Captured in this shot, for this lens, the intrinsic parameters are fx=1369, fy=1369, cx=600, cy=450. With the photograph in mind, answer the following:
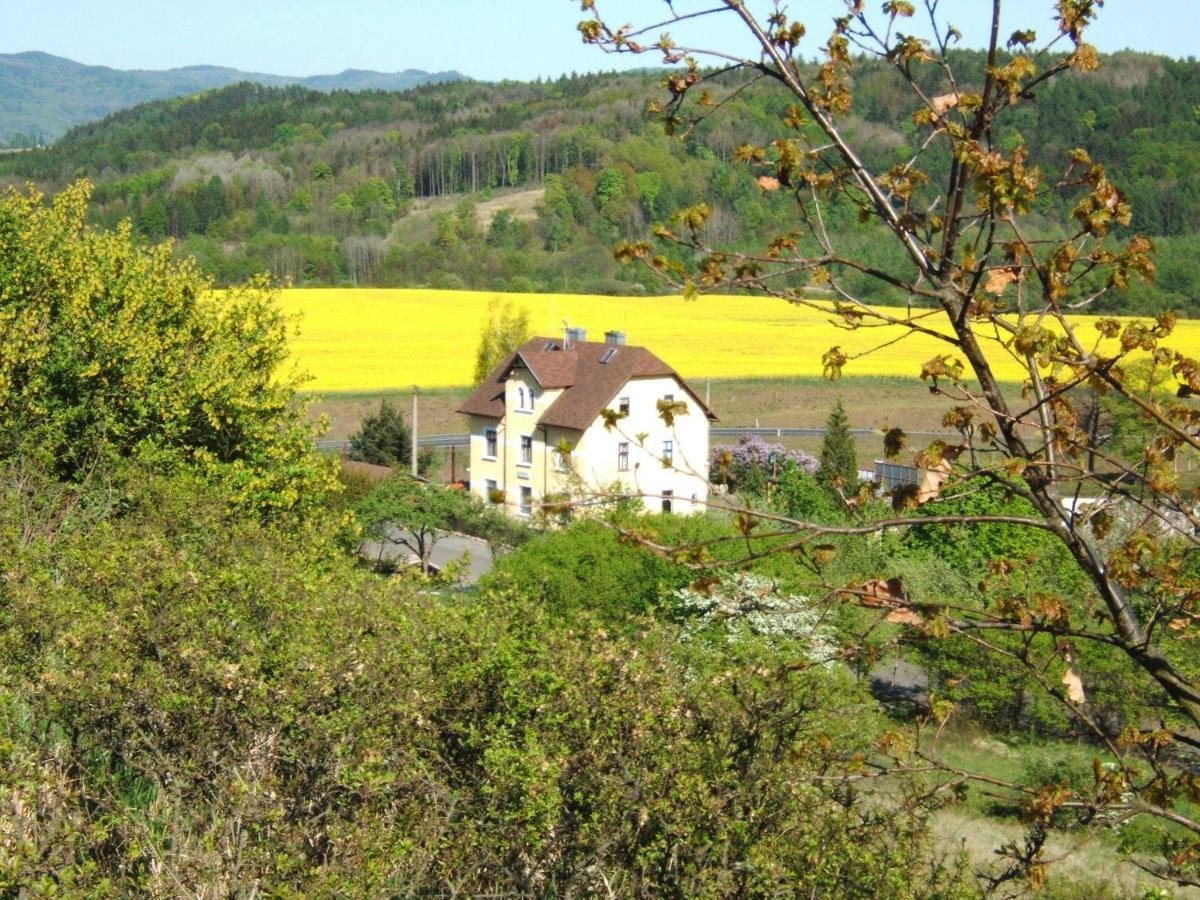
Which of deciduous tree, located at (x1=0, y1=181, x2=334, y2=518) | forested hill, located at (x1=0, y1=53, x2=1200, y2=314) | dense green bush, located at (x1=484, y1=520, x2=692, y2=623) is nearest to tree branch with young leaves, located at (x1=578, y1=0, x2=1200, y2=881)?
deciduous tree, located at (x1=0, y1=181, x2=334, y2=518)

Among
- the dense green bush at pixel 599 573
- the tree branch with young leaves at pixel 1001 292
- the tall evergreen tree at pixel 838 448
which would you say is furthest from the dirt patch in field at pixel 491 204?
the tree branch with young leaves at pixel 1001 292

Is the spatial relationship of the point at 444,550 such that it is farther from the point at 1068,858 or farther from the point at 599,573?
the point at 1068,858

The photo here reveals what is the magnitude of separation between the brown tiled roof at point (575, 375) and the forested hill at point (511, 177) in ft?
91.9

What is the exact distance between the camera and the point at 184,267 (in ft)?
80.4

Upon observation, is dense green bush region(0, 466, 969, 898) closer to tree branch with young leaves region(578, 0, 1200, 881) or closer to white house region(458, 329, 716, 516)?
tree branch with young leaves region(578, 0, 1200, 881)

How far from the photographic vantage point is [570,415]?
41.0 metres

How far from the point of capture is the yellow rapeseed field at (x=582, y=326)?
63031mm

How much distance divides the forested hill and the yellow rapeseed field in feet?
20.6

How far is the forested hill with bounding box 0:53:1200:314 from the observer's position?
102 m

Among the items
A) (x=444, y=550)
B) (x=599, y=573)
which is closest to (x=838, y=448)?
(x=444, y=550)

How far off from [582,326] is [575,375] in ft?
97.4

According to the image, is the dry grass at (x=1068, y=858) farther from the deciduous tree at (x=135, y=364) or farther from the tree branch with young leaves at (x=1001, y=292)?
the deciduous tree at (x=135, y=364)

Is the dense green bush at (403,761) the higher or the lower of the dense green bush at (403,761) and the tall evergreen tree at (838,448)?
the higher

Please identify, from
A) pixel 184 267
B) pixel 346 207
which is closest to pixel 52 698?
pixel 184 267
